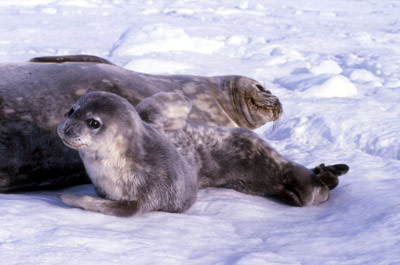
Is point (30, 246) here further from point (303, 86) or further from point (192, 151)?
point (303, 86)

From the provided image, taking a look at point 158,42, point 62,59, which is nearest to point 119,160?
point 62,59

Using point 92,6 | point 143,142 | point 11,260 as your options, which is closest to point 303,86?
point 143,142

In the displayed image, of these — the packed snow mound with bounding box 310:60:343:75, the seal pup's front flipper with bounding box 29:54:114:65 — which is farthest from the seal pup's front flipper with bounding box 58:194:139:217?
the packed snow mound with bounding box 310:60:343:75

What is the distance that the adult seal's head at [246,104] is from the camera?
11.8 feet

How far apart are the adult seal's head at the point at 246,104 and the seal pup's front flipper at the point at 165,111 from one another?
1116mm

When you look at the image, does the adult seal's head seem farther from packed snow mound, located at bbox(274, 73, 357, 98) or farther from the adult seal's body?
packed snow mound, located at bbox(274, 73, 357, 98)

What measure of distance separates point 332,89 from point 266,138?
6.17 feet

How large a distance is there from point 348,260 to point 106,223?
0.78 meters

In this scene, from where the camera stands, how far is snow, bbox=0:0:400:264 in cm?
150

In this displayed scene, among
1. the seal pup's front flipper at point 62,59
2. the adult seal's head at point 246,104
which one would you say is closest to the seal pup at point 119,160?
the seal pup's front flipper at point 62,59

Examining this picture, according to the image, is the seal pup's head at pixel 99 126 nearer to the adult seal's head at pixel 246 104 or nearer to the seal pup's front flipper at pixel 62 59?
the seal pup's front flipper at pixel 62 59

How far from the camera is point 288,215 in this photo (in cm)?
215

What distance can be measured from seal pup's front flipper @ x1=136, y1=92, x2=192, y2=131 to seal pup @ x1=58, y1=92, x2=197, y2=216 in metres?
0.35

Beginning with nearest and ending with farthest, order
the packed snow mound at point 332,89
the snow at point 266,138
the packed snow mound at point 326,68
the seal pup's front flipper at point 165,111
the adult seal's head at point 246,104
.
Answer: the snow at point 266,138, the seal pup's front flipper at point 165,111, the adult seal's head at point 246,104, the packed snow mound at point 332,89, the packed snow mound at point 326,68
